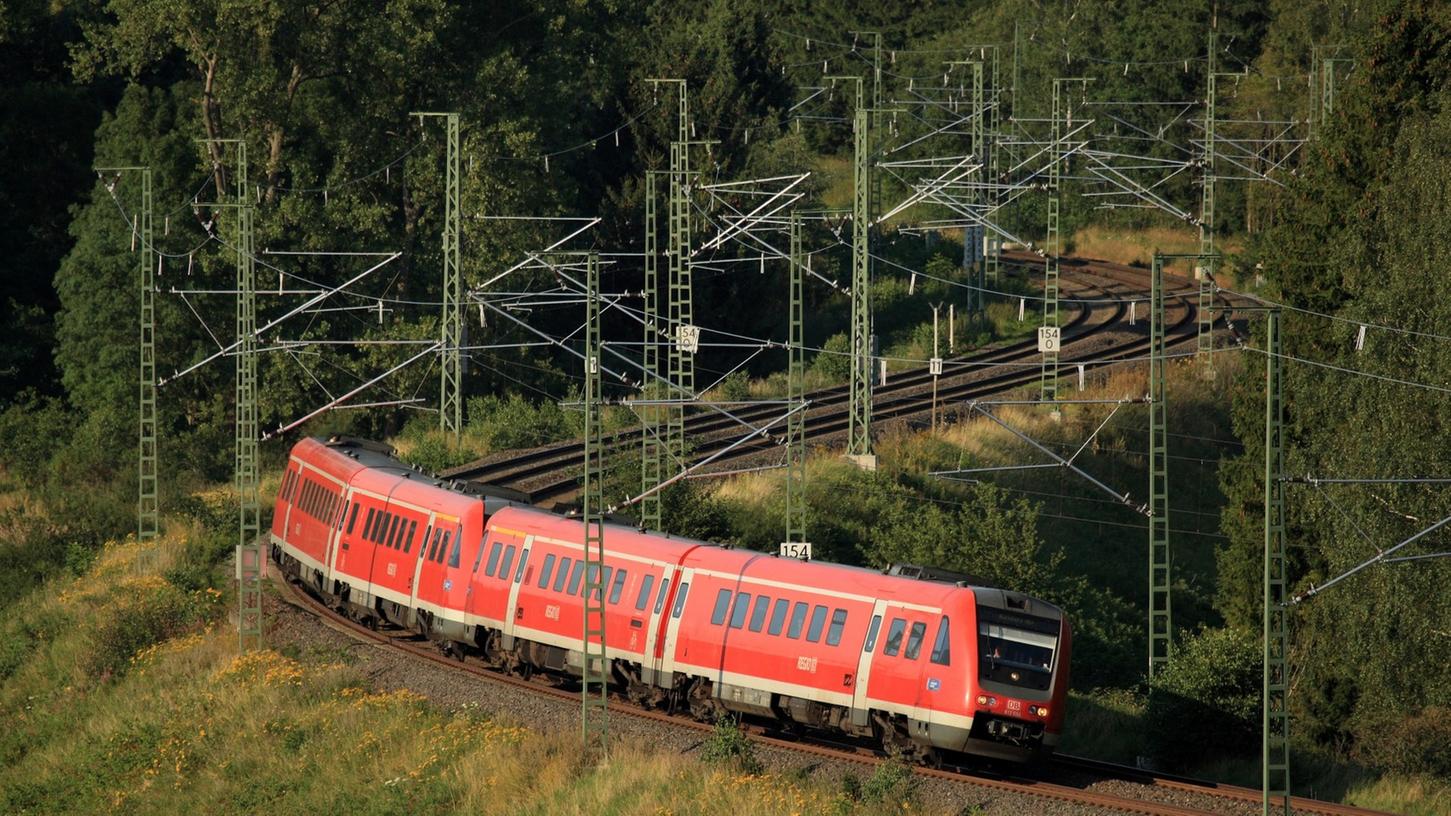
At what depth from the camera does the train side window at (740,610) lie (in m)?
30.6

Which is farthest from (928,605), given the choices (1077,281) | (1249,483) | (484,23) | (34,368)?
(1077,281)

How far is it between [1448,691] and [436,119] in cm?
4337

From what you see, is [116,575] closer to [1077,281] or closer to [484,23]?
[484,23]

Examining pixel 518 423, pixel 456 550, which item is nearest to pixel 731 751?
pixel 456 550

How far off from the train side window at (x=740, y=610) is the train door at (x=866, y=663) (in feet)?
8.63

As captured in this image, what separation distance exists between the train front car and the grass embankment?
246 centimetres

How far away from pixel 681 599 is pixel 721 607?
38.3 inches

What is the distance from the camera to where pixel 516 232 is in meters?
65.8

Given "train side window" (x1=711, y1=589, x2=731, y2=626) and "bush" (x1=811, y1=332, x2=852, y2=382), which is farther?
"bush" (x1=811, y1=332, x2=852, y2=382)

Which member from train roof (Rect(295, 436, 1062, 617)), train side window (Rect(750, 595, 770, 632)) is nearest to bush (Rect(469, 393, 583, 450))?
train roof (Rect(295, 436, 1062, 617))

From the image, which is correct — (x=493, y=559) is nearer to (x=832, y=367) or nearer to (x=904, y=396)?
(x=904, y=396)

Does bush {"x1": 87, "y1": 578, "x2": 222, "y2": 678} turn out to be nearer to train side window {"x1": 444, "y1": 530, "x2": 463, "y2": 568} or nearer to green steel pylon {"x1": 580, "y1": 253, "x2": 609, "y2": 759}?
train side window {"x1": 444, "y1": 530, "x2": 463, "y2": 568}

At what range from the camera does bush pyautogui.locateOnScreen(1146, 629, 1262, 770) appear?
32250 mm

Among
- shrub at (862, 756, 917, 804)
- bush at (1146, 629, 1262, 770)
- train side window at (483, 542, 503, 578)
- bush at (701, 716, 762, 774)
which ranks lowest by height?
bush at (1146, 629, 1262, 770)
